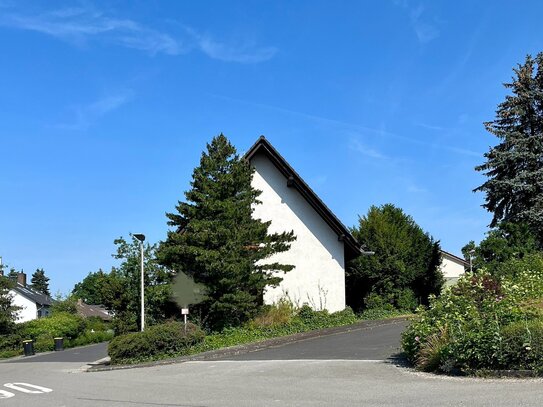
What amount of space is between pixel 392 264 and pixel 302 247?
15.7ft

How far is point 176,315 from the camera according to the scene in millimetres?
23297

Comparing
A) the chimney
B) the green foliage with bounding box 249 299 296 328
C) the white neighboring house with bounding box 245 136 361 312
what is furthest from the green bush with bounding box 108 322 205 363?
the chimney

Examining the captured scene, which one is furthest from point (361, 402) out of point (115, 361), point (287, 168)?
point (287, 168)

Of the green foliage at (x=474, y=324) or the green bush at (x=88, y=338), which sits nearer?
the green foliage at (x=474, y=324)

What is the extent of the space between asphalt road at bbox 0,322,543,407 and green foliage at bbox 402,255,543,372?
54cm

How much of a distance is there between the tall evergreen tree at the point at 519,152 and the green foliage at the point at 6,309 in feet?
105

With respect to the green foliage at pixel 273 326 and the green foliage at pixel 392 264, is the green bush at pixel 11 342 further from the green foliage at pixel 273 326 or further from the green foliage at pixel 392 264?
the green foliage at pixel 392 264

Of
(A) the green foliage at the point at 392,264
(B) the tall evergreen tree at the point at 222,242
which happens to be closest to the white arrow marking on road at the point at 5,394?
(B) the tall evergreen tree at the point at 222,242

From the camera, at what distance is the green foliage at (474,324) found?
10742 mm

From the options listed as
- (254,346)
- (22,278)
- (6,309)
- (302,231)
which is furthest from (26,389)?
(22,278)

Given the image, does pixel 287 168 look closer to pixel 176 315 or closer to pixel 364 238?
pixel 364 238

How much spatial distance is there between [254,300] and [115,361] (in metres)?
5.81

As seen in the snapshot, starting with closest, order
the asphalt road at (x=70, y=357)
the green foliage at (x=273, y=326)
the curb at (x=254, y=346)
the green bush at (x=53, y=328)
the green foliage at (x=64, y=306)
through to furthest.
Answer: the curb at (x=254, y=346), the green foliage at (x=273, y=326), the asphalt road at (x=70, y=357), the green bush at (x=53, y=328), the green foliage at (x=64, y=306)

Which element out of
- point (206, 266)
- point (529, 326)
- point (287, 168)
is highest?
point (287, 168)
